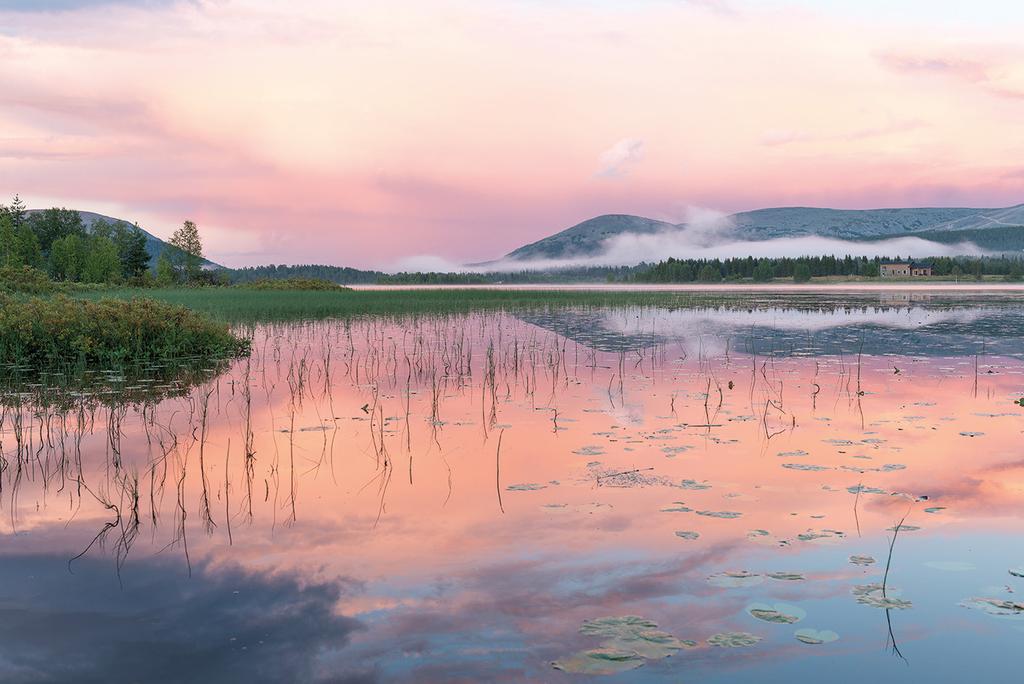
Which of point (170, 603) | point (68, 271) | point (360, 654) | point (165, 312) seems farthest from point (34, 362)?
point (68, 271)

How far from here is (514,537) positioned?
1099cm

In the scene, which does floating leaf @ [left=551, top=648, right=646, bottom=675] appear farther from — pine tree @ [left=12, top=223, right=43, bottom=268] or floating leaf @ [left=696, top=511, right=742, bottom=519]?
pine tree @ [left=12, top=223, right=43, bottom=268]

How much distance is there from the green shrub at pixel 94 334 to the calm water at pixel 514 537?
8.33m

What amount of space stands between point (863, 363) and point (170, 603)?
94.8 ft

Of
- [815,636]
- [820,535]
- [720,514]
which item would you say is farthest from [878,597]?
[720,514]

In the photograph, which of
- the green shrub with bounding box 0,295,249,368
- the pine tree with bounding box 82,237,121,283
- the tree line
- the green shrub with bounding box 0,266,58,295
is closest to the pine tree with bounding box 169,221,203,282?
the tree line

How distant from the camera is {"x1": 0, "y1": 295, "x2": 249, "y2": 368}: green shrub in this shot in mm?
30750

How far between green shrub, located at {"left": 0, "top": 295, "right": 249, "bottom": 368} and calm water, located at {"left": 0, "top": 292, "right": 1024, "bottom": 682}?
27.3ft

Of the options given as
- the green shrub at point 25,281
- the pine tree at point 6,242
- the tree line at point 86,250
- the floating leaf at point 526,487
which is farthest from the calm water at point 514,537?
the pine tree at point 6,242

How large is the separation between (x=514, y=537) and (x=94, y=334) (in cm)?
2689

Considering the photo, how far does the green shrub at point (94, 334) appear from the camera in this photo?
3075 centimetres

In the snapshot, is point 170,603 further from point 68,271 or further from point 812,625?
point 68,271

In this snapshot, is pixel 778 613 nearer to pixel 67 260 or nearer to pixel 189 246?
pixel 67 260

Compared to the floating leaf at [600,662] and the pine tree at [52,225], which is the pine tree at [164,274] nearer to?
the pine tree at [52,225]
